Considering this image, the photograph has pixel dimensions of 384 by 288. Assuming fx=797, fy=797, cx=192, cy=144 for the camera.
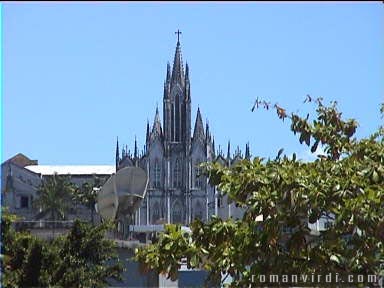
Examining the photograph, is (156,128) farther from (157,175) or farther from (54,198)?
(54,198)

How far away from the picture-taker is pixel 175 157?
8938cm

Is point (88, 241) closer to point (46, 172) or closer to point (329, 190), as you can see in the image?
point (329, 190)

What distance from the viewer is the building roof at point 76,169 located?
8900 centimetres

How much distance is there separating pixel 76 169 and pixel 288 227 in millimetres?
85436

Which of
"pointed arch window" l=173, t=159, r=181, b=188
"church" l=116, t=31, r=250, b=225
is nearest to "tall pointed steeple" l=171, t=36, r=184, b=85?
"church" l=116, t=31, r=250, b=225

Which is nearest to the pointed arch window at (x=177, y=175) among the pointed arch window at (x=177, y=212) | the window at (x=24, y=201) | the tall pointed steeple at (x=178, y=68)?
the pointed arch window at (x=177, y=212)

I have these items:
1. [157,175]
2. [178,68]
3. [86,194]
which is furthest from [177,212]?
[178,68]

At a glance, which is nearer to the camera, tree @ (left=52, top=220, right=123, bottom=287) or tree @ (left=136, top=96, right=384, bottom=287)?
tree @ (left=136, top=96, right=384, bottom=287)

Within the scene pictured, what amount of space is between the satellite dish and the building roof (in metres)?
72.6

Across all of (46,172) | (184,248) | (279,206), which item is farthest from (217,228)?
(46,172)

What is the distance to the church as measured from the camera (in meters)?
86.7

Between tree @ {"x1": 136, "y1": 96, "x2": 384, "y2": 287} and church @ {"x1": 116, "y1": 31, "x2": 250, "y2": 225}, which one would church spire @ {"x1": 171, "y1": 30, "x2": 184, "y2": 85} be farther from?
tree @ {"x1": 136, "y1": 96, "x2": 384, "y2": 287}

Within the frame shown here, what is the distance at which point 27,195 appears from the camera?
78875 mm

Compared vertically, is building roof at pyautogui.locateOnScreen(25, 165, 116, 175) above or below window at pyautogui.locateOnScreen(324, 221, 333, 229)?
above
